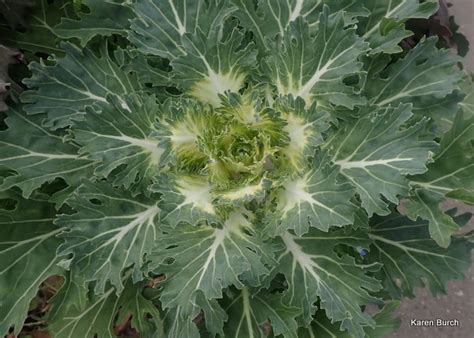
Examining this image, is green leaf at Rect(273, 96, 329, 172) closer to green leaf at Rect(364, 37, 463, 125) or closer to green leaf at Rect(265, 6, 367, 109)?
green leaf at Rect(265, 6, 367, 109)

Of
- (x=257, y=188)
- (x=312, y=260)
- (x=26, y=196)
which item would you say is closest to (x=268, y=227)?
(x=257, y=188)

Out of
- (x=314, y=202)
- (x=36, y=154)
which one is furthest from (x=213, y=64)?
(x=36, y=154)

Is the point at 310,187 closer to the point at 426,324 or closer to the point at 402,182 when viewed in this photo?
the point at 402,182

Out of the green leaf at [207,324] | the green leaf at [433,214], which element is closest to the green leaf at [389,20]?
the green leaf at [433,214]

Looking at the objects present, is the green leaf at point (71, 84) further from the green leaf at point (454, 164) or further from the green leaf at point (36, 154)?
the green leaf at point (454, 164)

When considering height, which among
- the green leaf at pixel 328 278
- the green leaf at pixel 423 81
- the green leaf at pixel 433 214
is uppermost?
the green leaf at pixel 423 81

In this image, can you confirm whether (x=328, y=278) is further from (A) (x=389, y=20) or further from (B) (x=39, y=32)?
(B) (x=39, y=32)
